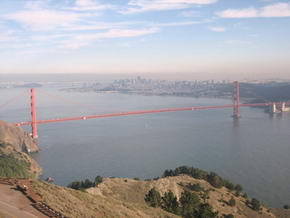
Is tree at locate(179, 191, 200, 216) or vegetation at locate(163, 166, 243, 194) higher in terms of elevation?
tree at locate(179, 191, 200, 216)

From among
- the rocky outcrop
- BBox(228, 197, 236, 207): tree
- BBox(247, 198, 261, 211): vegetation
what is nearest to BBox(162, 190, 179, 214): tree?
BBox(228, 197, 236, 207): tree

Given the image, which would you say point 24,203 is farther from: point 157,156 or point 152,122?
point 152,122

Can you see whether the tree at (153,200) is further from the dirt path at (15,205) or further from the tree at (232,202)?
the dirt path at (15,205)

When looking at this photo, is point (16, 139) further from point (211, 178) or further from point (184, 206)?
point (184, 206)

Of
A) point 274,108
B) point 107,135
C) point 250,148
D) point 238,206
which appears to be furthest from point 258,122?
point 238,206

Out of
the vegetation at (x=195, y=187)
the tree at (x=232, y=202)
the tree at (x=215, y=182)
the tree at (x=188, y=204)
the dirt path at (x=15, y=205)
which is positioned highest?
the dirt path at (x=15, y=205)

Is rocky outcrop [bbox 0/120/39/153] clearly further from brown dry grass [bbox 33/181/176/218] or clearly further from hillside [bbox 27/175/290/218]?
brown dry grass [bbox 33/181/176/218]

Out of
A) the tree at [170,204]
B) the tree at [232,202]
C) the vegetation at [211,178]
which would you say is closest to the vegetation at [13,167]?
the vegetation at [211,178]
